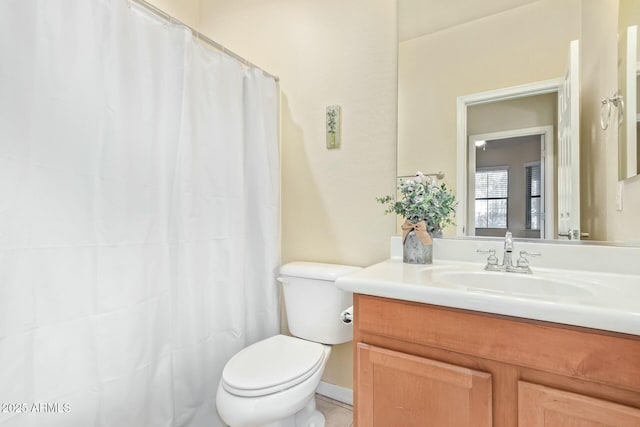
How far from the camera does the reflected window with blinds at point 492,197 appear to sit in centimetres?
128

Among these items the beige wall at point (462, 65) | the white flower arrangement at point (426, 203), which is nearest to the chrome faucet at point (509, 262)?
the white flower arrangement at point (426, 203)

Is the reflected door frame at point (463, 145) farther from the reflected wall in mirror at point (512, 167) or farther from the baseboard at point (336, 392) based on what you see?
the baseboard at point (336, 392)

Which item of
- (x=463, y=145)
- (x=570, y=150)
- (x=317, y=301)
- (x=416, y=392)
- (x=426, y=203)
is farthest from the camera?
(x=317, y=301)

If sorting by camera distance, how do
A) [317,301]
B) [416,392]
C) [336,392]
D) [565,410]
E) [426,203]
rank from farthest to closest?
[336,392] → [317,301] → [426,203] → [416,392] → [565,410]

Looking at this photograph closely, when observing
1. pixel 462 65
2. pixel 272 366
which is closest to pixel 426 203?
pixel 462 65

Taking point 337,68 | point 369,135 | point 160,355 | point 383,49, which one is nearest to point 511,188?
point 369,135

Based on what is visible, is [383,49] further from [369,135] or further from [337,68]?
[369,135]

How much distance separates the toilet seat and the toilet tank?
0.09 meters

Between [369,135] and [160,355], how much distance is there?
1.40m

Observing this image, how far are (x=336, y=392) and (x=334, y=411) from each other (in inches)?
3.9

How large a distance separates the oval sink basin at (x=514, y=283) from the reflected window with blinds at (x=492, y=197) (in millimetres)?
286

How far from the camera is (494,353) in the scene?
0.78 m

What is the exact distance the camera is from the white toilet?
1088 millimetres

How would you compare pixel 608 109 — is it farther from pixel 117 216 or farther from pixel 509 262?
pixel 117 216
